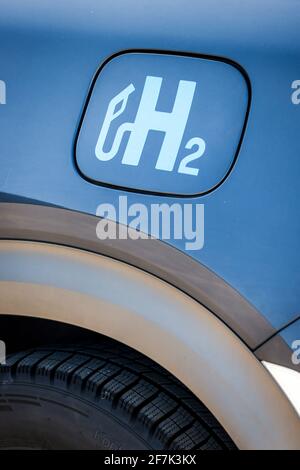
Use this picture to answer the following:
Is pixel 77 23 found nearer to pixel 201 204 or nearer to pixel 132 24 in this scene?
pixel 132 24

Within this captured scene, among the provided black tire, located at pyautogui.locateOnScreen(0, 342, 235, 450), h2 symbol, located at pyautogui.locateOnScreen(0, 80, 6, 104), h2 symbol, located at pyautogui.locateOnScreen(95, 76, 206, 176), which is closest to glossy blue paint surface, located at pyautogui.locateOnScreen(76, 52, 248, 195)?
h2 symbol, located at pyautogui.locateOnScreen(95, 76, 206, 176)

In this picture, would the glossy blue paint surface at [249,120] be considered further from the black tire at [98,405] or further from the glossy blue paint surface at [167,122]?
the black tire at [98,405]

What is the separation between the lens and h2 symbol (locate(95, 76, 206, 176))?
1.51m

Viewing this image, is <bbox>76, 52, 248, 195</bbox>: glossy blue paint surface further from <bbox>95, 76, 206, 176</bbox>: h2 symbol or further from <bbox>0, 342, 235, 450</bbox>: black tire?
<bbox>0, 342, 235, 450</bbox>: black tire

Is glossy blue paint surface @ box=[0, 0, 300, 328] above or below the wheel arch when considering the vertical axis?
above

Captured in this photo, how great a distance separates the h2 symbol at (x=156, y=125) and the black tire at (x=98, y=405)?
479 millimetres

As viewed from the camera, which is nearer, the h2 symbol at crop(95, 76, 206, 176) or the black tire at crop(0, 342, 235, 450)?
the h2 symbol at crop(95, 76, 206, 176)

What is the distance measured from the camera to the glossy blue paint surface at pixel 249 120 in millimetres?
1498

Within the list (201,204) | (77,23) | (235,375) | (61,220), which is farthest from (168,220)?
(77,23)

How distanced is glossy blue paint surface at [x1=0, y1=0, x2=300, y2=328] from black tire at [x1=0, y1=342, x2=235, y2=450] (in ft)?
1.05

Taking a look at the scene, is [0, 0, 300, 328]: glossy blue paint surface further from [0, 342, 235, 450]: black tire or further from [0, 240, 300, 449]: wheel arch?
[0, 342, 235, 450]: black tire

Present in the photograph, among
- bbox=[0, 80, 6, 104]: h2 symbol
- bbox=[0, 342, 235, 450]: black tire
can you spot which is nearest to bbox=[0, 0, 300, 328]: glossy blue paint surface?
bbox=[0, 80, 6, 104]: h2 symbol

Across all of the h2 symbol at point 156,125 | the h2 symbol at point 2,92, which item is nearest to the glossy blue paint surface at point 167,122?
the h2 symbol at point 156,125

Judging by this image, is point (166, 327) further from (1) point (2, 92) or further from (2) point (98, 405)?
(1) point (2, 92)
